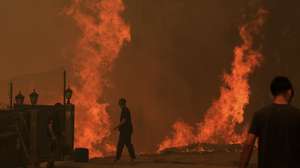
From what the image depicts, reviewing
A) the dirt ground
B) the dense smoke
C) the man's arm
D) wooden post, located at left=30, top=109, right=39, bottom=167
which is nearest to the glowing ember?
the dense smoke

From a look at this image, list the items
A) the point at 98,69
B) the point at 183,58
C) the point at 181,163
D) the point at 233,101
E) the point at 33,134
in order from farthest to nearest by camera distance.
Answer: the point at 98,69
the point at 183,58
the point at 233,101
the point at 181,163
the point at 33,134

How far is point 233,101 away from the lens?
39.2 metres

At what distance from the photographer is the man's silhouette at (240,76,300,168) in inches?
251

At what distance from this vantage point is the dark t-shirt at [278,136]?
638 cm

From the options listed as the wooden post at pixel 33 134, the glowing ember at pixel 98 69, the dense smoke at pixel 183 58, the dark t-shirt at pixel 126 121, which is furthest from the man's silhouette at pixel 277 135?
the glowing ember at pixel 98 69

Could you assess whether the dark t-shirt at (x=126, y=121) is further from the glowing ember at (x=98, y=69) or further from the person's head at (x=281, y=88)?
the glowing ember at (x=98, y=69)

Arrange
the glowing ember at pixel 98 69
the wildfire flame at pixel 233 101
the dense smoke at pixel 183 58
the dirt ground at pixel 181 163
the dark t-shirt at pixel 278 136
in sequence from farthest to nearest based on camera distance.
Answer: the glowing ember at pixel 98 69, the dense smoke at pixel 183 58, the wildfire flame at pixel 233 101, the dirt ground at pixel 181 163, the dark t-shirt at pixel 278 136

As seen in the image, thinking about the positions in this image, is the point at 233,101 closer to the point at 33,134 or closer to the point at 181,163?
the point at 181,163

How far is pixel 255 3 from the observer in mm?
40906

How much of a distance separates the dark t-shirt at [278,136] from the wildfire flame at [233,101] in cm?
3153

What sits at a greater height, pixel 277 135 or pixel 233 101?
pixel 233 101

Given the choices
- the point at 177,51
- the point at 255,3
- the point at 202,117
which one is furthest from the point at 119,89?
the point at 255,3

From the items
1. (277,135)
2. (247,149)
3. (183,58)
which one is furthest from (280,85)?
(183,58)

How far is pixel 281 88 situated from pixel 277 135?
1.59 feet
